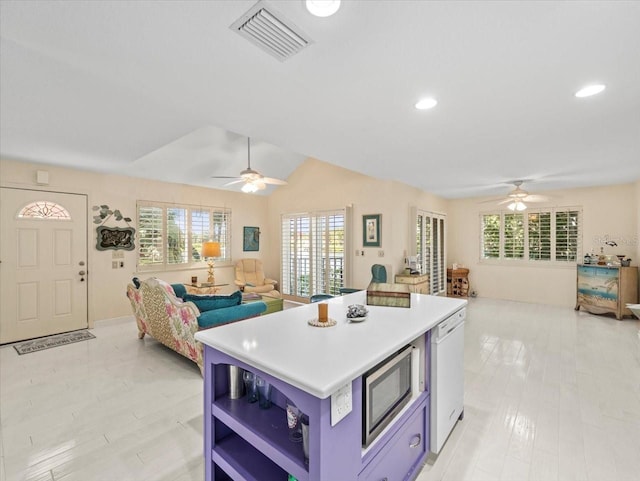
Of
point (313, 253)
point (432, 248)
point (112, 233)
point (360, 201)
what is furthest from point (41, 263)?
point (432, 248)

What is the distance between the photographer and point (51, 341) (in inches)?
166

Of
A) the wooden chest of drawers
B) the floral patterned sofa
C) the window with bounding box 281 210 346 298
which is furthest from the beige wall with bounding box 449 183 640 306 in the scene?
the floral patterned sofa

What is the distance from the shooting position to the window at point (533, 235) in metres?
6.28

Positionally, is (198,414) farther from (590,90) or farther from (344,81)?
(590,90)

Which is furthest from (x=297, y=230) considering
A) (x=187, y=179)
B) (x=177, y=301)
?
(x=177, y=301)

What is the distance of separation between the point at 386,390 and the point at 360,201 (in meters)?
4.62

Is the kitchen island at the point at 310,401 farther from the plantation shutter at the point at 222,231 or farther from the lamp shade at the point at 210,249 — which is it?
the plantation shutter at the point at 222,231

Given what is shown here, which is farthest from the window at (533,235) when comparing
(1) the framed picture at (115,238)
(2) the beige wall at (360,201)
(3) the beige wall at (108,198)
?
(1) the framed picture at (115,238)

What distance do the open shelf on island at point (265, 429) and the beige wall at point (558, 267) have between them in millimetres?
7203

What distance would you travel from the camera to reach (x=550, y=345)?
158 inches

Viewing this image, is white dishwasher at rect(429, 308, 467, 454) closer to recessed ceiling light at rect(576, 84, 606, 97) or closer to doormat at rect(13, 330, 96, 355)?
recessed ceiling light at rect(576, 84, 606, 97)

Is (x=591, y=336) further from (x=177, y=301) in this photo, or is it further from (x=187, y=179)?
(x=187, y=179)

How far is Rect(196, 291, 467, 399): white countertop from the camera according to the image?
1124mm

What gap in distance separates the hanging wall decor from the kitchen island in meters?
4.51
